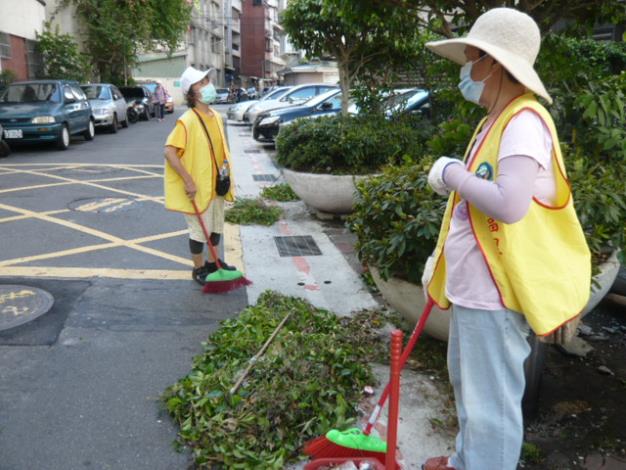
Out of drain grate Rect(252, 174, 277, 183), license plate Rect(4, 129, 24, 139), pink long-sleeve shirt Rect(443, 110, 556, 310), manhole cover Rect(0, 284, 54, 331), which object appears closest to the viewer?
pink long-sleeve shirt Rect(443, 110, 556, 310)

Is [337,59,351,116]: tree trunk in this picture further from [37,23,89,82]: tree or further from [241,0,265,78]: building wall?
[241,0,265,78]: building wall

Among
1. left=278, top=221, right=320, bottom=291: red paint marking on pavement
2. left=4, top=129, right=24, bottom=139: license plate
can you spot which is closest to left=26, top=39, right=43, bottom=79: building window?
left=4, top=129, right=24, bottom=139: license plate

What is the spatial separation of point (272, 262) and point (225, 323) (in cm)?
162

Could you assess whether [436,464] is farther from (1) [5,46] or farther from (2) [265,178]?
(1) [5,46]

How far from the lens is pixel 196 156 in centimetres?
473

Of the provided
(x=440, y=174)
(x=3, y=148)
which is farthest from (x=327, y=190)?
(x=3, y=148)

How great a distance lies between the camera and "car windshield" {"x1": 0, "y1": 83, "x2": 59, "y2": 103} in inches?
555

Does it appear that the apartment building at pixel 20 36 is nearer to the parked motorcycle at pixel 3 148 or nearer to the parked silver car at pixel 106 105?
the parked silver car at pixel 106 105

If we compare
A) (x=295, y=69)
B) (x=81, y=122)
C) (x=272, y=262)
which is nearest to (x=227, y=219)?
(x=272, y=262)

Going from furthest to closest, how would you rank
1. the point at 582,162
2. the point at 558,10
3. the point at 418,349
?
the point at 558,10
the point at 418,349
the point at 582,162

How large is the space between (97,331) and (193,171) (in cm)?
143

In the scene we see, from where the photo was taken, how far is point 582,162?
352 centimetres

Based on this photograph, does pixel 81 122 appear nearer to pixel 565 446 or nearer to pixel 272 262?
pixel 272 262

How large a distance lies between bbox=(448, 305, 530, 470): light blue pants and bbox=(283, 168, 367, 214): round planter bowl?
181 inches
